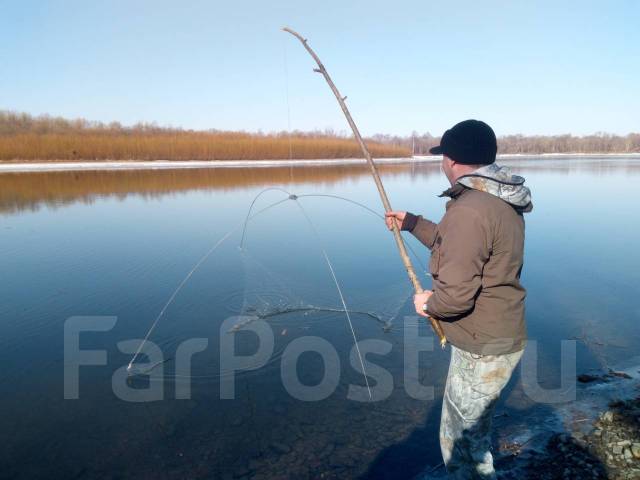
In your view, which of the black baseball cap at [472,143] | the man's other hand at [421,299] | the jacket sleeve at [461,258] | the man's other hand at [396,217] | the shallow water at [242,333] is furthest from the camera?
the shallow water at [242,333]

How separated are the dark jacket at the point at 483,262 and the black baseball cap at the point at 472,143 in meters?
0.08

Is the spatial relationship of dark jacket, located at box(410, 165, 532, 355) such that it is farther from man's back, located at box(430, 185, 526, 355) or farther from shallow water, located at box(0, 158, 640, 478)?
shallow water, located at box(0, 158, 640, 478)

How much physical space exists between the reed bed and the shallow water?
2960 cm

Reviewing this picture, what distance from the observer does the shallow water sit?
10.2 feet

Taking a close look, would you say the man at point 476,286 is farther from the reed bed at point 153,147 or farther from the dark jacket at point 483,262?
the reed bed at point 153,147

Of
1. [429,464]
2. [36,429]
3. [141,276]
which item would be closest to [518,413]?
[429,464]

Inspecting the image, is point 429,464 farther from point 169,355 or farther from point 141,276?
point 141,276

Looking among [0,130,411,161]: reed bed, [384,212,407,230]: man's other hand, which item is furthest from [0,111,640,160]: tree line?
[384,212,407,230]: man's other hand

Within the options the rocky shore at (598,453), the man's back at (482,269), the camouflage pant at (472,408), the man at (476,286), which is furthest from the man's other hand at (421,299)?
the rocky shore at (598,453)

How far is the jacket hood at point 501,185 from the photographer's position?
1.86 meters

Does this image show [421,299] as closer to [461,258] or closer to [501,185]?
[461,258]

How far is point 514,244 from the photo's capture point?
1878mm

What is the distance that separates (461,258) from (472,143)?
564mm

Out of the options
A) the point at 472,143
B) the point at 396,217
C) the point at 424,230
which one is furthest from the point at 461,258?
the point at 396,217
